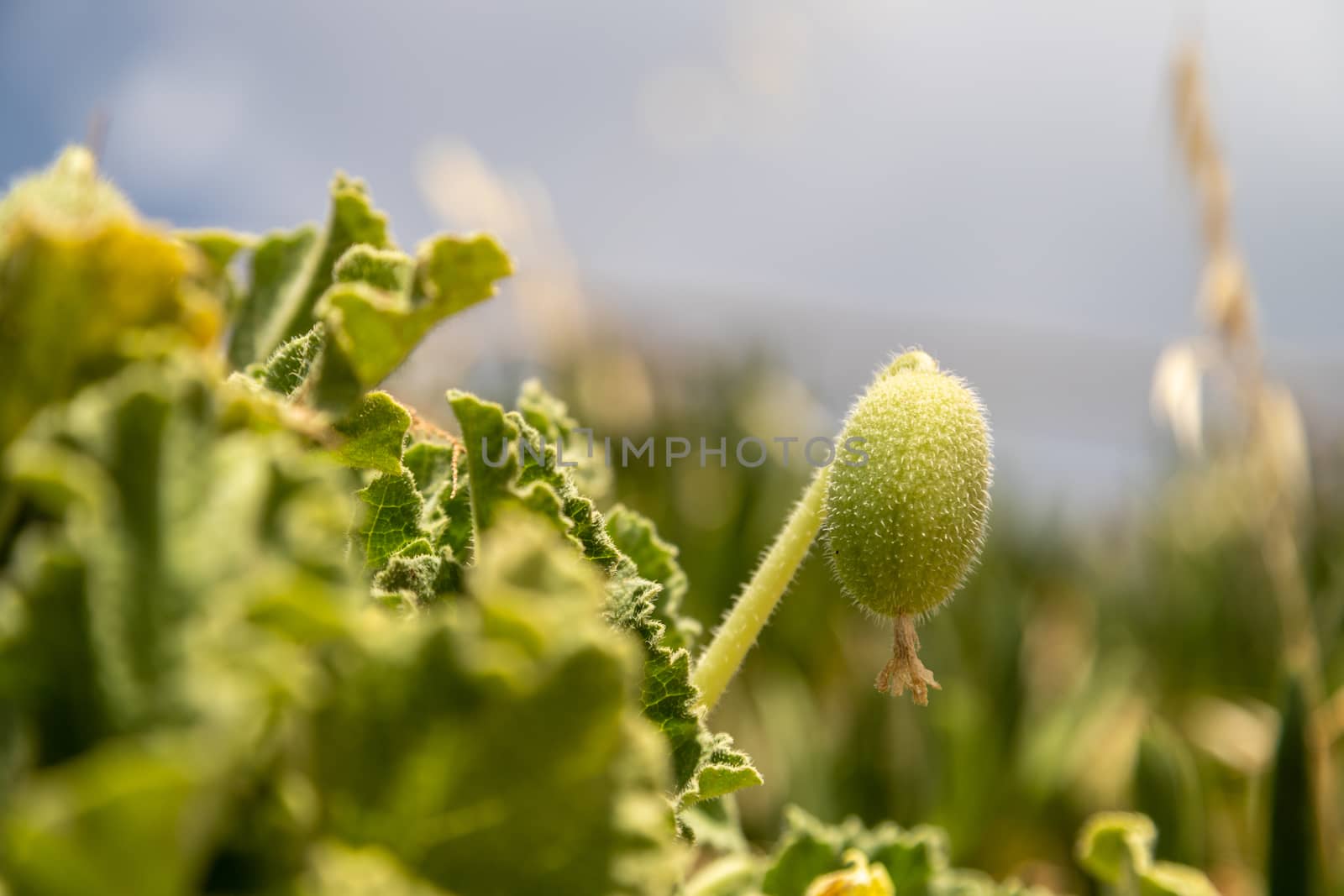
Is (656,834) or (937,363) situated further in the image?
(937,363)

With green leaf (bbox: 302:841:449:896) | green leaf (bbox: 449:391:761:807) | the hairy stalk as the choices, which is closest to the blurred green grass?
the hairy stalk

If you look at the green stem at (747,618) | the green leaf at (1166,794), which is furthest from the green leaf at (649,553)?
the green leaf at (1166,794)

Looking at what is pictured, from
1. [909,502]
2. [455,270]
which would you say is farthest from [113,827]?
[909,502]

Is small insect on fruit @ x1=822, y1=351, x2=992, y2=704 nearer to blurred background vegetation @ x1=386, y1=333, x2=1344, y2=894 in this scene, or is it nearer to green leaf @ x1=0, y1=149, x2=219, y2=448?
green leaf @ x1=0, y1=149, x2=219, y2=448

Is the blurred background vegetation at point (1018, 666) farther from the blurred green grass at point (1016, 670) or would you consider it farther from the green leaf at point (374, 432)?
the green leaf at point (374, 432)

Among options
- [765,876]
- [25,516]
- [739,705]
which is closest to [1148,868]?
[765,876]

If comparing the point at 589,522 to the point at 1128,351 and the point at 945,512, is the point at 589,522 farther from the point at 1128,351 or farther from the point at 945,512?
the point at 1128,351

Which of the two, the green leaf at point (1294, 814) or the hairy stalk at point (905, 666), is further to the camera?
the green leaf at point (1294, 814)
